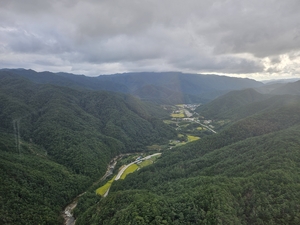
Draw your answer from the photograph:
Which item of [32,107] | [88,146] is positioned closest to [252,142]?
[88,146]

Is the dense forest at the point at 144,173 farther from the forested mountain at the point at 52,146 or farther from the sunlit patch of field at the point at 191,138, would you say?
the sunlit patch of field at the point at 191,138

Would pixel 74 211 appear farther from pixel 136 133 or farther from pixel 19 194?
pixel 136 133

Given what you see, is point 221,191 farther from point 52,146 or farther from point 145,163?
point 52,146

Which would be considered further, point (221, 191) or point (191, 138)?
point (191, 138)

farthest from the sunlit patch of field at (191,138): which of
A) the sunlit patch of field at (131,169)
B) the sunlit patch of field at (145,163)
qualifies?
the sunlit patch of field at (131,169)

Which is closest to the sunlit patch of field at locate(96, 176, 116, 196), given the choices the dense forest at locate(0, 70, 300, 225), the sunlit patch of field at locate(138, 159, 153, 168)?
the dense forest at locate(0, 70, 300, 225)

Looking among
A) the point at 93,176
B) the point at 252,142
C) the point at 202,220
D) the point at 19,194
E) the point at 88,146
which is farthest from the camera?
the point at 88,146

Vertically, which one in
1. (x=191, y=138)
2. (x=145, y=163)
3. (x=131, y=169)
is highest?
(x=145, y=163)

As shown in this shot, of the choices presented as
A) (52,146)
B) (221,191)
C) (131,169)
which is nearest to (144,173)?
(131,169)
